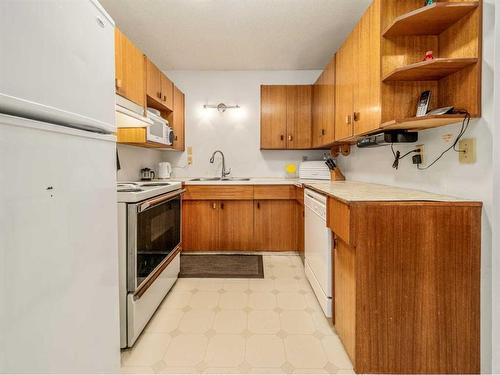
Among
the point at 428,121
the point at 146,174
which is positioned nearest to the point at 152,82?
the point at 146,174

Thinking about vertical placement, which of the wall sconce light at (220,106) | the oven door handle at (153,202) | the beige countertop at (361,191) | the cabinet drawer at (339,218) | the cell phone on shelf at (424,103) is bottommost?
the cabinet drawer at (339,218)

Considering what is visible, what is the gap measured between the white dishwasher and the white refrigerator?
1.25m

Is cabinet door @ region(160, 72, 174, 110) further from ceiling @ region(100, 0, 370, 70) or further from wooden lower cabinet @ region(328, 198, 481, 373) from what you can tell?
wooden lower cabinet @ region(328, 198, 481, 373)

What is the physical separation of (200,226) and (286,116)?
1.69 m

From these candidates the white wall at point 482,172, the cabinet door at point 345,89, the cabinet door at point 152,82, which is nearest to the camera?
the white wall at point 482,172

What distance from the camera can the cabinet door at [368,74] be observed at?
158 cm

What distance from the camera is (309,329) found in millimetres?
1672

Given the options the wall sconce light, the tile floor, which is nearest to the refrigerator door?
the tile floor

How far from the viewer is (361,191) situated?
1702 mm

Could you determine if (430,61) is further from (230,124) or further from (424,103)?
(230,124)

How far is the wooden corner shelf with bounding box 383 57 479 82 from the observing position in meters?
1.25

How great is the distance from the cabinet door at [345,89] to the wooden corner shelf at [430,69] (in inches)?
20.6

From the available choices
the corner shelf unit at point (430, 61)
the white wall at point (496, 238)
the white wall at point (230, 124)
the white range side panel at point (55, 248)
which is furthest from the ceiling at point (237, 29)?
the white wall at point (496, 238)

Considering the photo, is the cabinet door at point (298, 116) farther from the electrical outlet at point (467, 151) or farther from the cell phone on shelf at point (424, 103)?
the electrical outlet at point (467, 151)
